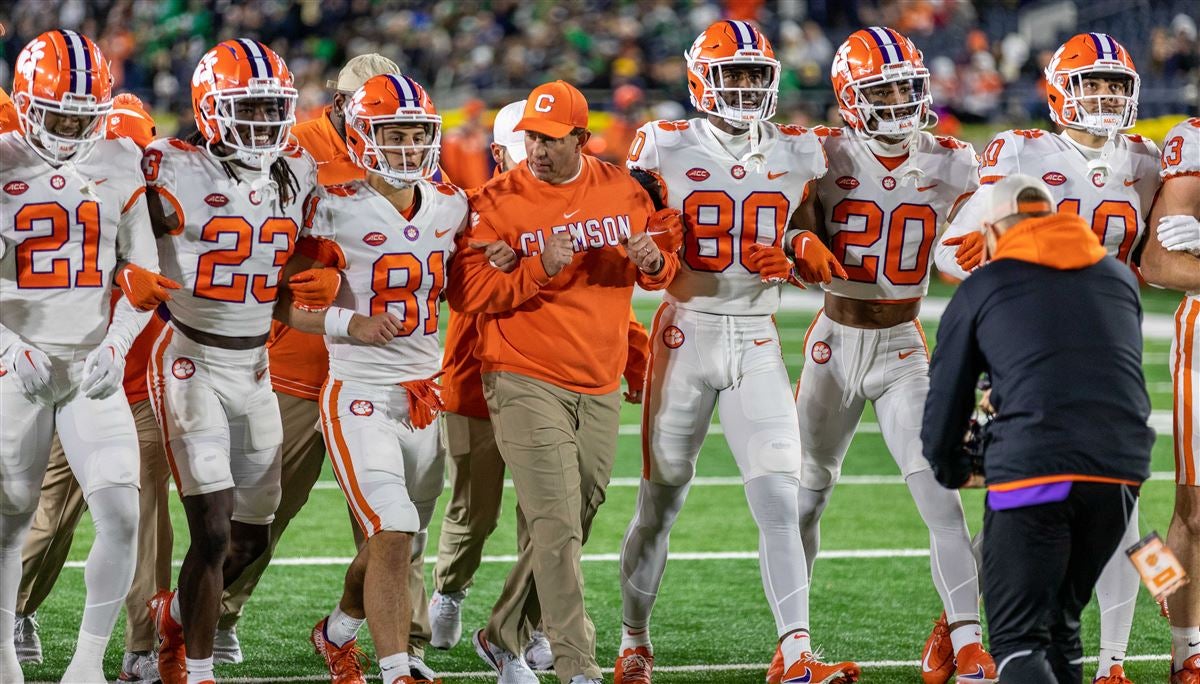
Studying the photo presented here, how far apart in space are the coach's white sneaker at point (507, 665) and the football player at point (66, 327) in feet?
4.50

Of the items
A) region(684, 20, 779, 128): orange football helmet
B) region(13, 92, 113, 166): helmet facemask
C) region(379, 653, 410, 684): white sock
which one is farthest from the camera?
region(684, 20, 779, 128): orange football helmet

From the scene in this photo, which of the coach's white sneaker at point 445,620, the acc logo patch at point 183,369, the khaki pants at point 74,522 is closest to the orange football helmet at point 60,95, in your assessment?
the acc logo patch at point 183,369

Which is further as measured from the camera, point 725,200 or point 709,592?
point 709,592

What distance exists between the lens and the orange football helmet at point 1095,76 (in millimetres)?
5207

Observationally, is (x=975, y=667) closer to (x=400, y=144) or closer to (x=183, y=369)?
(x=400, y=144)

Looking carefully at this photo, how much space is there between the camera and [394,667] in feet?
15.2

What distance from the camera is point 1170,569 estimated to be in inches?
147

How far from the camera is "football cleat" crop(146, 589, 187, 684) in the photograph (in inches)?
197

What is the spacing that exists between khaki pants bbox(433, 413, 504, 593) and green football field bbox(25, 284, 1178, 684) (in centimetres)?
32

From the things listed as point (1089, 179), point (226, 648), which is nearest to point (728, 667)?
point (226, 648)

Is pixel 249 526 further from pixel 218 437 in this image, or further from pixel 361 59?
pixel 361 59

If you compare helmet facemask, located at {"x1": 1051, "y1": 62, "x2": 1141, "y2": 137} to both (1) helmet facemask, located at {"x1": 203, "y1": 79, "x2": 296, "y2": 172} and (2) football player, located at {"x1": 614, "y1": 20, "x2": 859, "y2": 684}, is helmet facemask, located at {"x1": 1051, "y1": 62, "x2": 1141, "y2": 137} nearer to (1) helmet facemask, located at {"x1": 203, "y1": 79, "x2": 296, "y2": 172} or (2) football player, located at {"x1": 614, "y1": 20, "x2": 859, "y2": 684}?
(2) football player, located at {"x1": 614, "y1": 20, "x2": 859, "y2": 684}

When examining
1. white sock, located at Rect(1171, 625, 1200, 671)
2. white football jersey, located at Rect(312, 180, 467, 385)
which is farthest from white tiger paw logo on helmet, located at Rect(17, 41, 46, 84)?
white sock, located at Rect(1171, 625, 1200, 671)

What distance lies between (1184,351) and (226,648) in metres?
3.61
